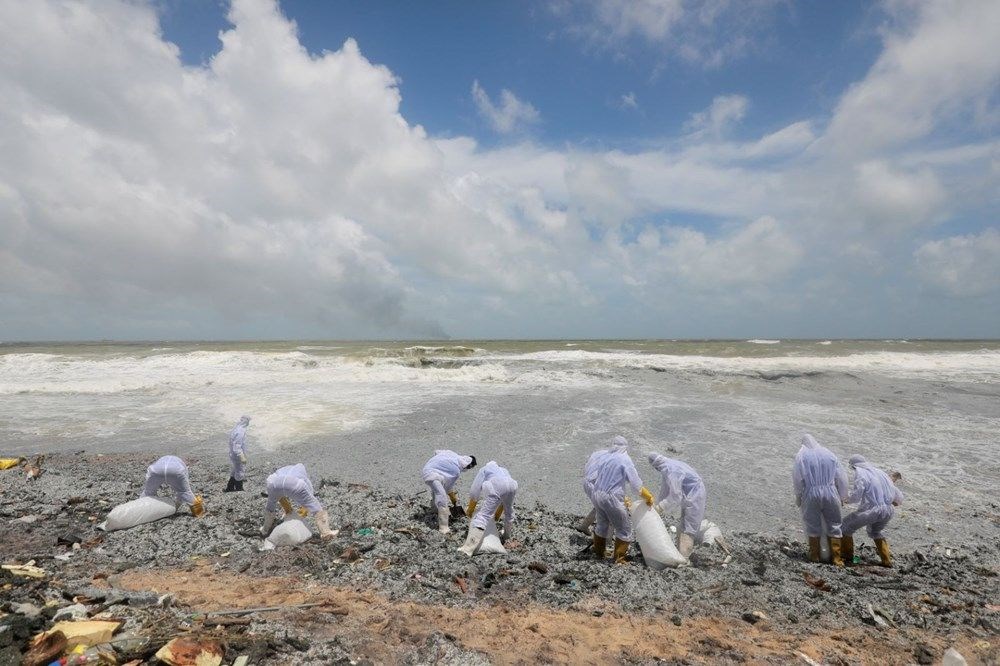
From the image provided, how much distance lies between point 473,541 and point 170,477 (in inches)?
191

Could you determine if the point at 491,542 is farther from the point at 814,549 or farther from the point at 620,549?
the point at 814,549

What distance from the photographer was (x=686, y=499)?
281 inches

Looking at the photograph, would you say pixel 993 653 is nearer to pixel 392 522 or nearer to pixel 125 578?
pixel 392 522

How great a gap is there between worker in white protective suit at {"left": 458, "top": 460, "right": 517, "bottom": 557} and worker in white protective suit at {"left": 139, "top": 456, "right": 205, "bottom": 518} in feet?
14.4

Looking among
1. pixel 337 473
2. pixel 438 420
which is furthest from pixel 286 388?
pixel 337 473

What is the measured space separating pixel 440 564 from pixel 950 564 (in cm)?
649

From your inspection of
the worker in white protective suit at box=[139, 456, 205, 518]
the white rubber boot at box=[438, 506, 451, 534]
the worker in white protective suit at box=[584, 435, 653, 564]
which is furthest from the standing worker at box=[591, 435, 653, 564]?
the worker in white protective suit at box=[139, 456, 205, 518]

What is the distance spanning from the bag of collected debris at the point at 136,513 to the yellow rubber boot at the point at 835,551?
9562mm

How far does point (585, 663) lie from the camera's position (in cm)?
455

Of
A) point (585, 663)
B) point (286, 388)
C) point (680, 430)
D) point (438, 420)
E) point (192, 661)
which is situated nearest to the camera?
point (192, 661)

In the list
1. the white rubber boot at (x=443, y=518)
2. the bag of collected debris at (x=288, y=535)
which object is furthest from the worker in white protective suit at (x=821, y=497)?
the bag of collected debris at (x=288, y=535)

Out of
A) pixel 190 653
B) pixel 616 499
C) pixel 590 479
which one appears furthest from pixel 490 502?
pixel 190 653

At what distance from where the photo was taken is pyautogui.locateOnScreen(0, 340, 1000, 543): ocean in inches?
410

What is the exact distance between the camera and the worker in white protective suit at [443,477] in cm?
802
